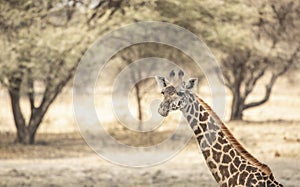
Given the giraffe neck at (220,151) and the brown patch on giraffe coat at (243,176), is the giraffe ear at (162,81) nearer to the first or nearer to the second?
the giraffe neck at (220,151)

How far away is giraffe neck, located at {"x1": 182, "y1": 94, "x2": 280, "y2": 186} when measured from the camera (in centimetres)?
575

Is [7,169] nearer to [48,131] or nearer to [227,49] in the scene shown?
[48,131]

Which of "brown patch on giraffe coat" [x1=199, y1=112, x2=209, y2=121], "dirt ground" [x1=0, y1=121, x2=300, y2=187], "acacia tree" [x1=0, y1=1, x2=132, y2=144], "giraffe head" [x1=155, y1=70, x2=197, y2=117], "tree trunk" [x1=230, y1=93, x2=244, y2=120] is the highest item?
"acacia tree" [x1=0, y1=1, x2=132, y2=144]

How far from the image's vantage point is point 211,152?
19.3 ft

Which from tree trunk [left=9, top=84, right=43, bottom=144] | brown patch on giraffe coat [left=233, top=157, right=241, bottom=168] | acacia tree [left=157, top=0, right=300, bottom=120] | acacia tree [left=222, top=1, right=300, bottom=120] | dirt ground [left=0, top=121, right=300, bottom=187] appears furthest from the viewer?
acacia tree [left=222, top=1, right=300, bottom=120]

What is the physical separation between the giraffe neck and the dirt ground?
601 cm

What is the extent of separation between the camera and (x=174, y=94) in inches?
230

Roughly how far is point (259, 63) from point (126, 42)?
23.3 feet

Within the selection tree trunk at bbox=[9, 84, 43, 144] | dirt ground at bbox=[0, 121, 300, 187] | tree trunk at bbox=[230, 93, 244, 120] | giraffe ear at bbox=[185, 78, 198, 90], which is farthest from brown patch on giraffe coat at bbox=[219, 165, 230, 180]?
tree trunk at bbox=[230, 93, 244, 120]

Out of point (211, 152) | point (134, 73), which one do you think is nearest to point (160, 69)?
point (134, 73)

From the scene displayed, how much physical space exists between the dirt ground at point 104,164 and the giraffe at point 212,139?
6.01m

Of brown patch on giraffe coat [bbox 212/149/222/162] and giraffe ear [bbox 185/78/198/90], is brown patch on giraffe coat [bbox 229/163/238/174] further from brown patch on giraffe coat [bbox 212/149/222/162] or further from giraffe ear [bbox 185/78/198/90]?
giraffe ear [bbox 185/78/198/90]

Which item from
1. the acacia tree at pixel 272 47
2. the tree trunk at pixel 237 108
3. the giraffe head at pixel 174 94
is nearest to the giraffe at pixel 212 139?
the giraffe head at pixel 174 94

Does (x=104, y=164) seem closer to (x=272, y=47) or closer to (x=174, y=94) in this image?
(x=272, y=47)
